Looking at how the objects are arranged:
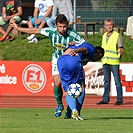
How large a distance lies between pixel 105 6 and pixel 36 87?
7.10 metres

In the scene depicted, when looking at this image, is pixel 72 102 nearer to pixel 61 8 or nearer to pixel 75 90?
pixel 75 90

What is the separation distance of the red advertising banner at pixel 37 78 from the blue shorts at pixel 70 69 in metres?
9.40

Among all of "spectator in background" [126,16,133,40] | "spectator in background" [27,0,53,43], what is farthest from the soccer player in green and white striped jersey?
"spectator in background" [126,16,133,40]

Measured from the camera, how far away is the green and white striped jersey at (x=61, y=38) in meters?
12.6

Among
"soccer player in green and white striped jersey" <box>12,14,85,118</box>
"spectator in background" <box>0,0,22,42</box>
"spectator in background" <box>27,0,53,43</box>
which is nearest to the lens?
"soccer player in green and white striped jersey" <box>12,14,85,118</box>

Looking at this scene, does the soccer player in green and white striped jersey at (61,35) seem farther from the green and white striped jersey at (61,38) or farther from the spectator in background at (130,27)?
the spectator in background at (130,27)

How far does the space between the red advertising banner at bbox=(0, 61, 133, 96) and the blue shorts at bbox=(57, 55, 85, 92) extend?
30.8 feet

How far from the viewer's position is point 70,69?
39.2 ft

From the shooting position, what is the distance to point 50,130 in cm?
972

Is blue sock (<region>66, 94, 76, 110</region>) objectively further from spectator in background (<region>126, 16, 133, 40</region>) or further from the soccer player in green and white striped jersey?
spectator in background (<region>126, 16, 133, 40</region>)

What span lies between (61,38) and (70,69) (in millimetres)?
932

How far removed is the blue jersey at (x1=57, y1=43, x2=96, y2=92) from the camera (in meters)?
12.0

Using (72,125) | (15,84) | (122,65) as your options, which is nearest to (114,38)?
(122,65)

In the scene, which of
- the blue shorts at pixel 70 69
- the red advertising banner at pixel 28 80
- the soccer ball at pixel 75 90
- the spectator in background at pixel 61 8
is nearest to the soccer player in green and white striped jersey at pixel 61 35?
the blue shorts at pixel 70 69
